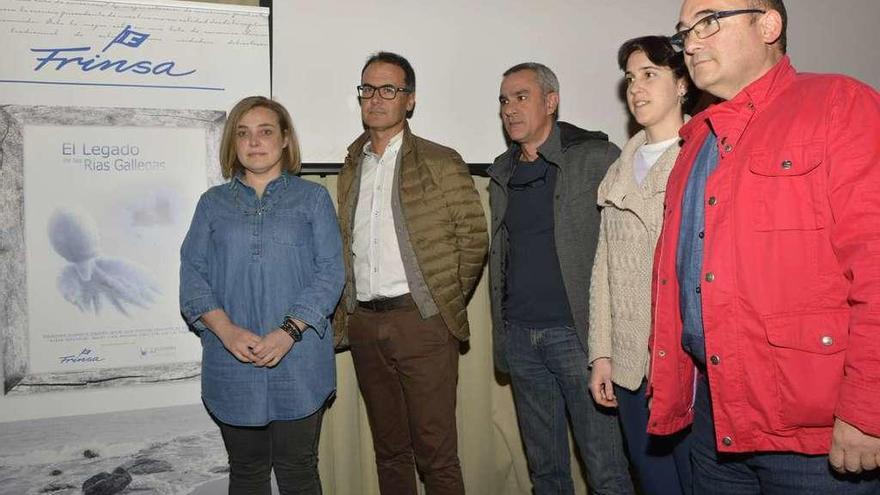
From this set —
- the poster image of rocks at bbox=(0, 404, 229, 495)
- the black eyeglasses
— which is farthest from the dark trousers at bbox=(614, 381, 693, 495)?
the poster image of rocks at bbox=(0, 404, 229, 495)

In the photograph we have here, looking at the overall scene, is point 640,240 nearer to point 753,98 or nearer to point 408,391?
point 753,98

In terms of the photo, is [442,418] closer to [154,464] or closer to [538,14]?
[154,464]

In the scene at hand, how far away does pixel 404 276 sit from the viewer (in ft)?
7.34

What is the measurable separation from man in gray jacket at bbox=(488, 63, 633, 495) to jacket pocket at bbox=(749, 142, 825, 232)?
91 centimetres

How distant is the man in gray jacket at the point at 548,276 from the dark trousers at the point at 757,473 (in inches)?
25.3

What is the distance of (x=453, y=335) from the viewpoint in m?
2.26

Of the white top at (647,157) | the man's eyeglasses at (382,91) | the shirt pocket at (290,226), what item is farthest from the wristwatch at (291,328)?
the white top at (647,157)

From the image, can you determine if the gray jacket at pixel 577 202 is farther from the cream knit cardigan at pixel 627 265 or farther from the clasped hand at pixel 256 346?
the clasped hand at pixel 256 346

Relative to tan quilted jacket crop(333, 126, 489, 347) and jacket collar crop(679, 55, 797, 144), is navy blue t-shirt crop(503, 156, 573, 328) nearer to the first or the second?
tan quilted jacket crop(333, 126, 489, 347)

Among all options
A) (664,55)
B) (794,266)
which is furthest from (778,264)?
(664,55)

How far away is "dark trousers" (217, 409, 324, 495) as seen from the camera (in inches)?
78.7

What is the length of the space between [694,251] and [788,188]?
0.24 meters

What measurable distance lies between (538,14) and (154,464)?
2.39 meters

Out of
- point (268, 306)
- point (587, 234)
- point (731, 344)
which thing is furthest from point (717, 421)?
point (268, 306)
